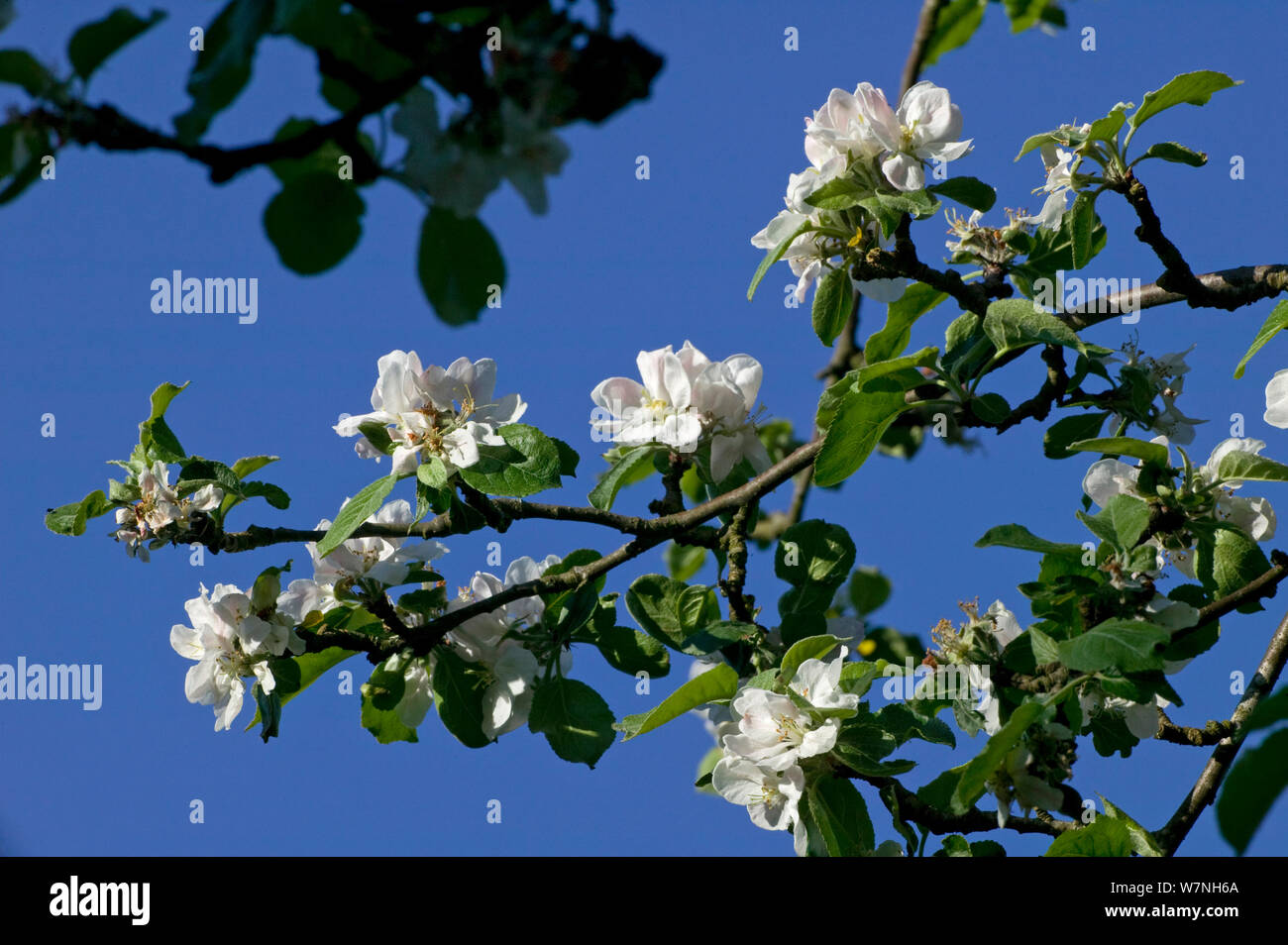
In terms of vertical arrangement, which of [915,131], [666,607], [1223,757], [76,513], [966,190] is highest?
[915,131]

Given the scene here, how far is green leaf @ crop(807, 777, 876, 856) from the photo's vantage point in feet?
6.47

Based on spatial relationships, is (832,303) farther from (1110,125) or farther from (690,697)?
(690,697)

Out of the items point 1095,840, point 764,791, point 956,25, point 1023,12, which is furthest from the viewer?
point 956,25

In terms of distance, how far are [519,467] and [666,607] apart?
1.65ft

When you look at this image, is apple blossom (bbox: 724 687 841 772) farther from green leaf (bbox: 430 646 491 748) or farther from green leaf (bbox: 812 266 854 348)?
green leaf (bbox: 812 266 854 348)

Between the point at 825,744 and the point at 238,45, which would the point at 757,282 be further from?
the point at 238,45

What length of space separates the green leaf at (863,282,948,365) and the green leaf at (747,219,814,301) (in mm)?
306

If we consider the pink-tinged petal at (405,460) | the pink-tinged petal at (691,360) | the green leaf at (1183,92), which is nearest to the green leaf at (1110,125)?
the green leaf at (1183,92)

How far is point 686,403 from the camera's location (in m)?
2.21

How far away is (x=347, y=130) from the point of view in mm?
796

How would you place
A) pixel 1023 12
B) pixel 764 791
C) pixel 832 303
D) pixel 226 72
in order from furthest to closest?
1. pixel 1023 12
2. pixel 832 303
3. pixel 764 791
4. pixel 226 72

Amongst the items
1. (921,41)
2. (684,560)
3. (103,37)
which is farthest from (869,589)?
(103,37)

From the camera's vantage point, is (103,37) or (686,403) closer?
(103,37)

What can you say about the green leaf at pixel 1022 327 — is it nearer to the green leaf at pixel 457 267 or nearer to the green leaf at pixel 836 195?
the green leaf at pixel 836 195
